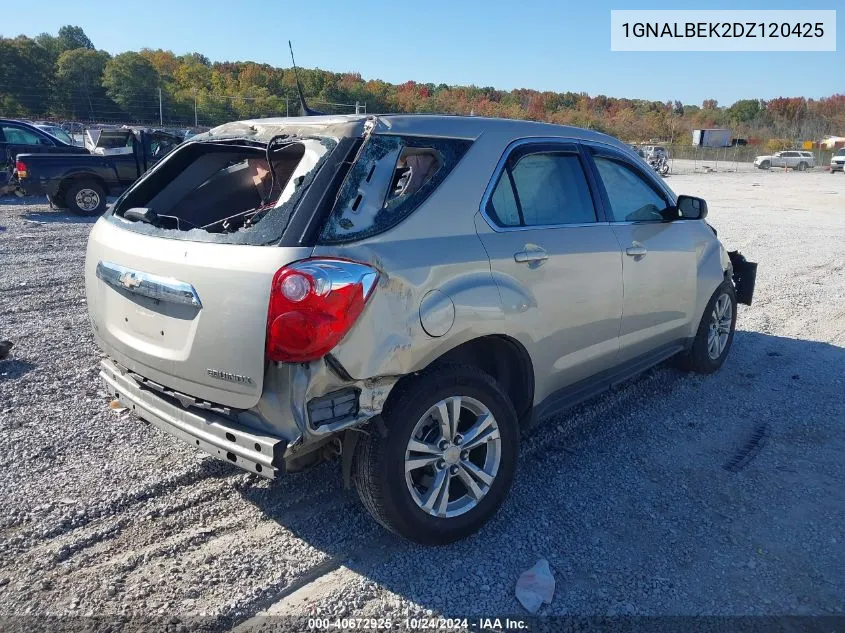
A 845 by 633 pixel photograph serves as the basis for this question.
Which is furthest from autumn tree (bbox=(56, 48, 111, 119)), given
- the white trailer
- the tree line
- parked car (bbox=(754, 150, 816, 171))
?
the white trailer

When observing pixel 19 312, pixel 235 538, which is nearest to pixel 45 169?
pixel 19 312

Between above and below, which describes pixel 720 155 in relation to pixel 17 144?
above

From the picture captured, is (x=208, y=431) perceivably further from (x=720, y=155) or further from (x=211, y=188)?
(x=720, y=155)

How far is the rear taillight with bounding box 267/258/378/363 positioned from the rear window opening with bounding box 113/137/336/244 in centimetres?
70

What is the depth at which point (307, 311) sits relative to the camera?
2.51 meters

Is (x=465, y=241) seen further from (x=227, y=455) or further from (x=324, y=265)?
(x=227, y=455)

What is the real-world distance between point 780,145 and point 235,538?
85.7 meters

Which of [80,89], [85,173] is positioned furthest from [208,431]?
[80,89]

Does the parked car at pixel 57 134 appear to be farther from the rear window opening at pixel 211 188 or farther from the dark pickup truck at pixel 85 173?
the rear window opening at pixel 211 188

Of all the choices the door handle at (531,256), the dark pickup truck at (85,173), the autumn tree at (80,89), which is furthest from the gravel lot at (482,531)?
the autumn tree at (80,89)

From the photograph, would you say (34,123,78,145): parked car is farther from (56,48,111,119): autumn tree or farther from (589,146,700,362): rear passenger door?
(589,146,700,362): rear passenger door

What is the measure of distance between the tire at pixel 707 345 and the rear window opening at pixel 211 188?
337 centimetres

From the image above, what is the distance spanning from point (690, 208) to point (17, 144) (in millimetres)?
16003

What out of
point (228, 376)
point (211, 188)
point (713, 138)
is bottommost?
point (228, 376)
